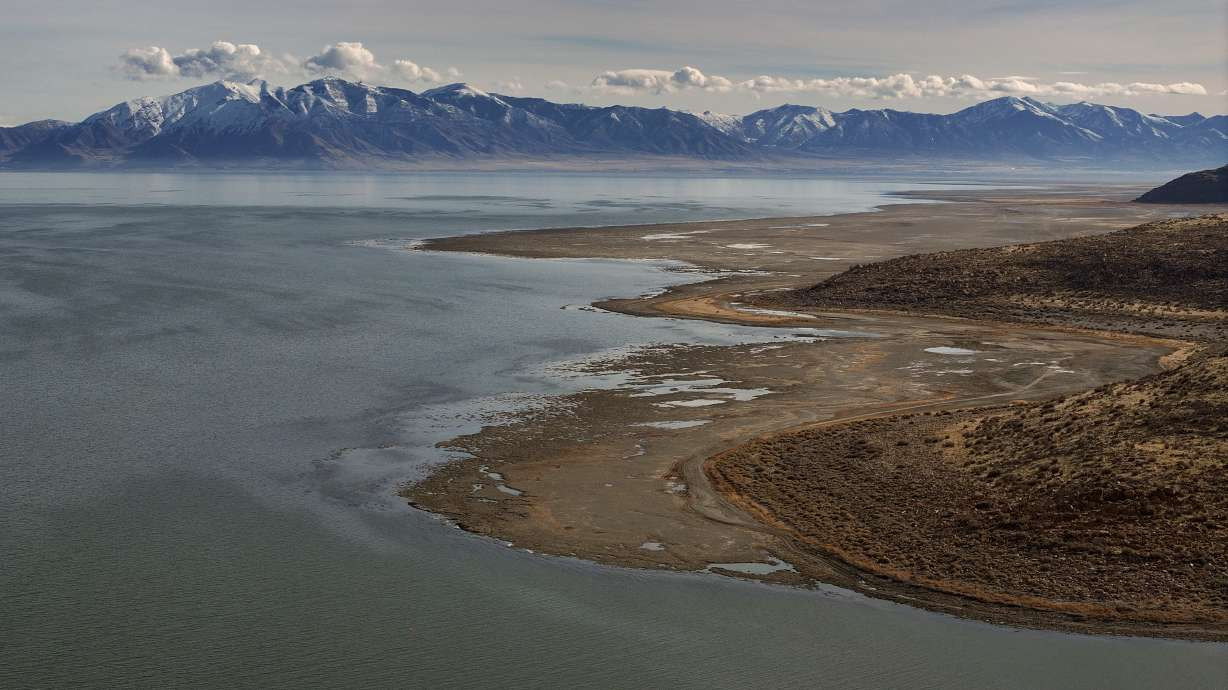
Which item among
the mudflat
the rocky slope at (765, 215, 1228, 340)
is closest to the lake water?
the mudflat

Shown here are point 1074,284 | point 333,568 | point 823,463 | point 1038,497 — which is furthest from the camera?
point 1074,284

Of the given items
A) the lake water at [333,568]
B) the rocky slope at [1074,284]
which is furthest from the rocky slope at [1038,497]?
the rocky slope at [1074,284]

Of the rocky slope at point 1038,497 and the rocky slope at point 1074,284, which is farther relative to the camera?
the rocky slope at point 1074,284

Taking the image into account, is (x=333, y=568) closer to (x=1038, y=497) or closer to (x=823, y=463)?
(x=823, y=463)

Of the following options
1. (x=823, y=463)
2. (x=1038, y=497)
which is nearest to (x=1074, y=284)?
(x=823, y=463)

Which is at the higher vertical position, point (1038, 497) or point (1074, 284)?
point (1074, 284)

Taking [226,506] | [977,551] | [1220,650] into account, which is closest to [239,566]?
[226,506]

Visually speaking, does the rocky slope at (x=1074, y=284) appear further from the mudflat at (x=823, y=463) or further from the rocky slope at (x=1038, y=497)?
the rocky slope at (x=1038, y=497)

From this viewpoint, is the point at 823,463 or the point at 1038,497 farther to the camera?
the point at 823,463

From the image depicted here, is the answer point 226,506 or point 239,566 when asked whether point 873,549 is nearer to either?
point 239,566
